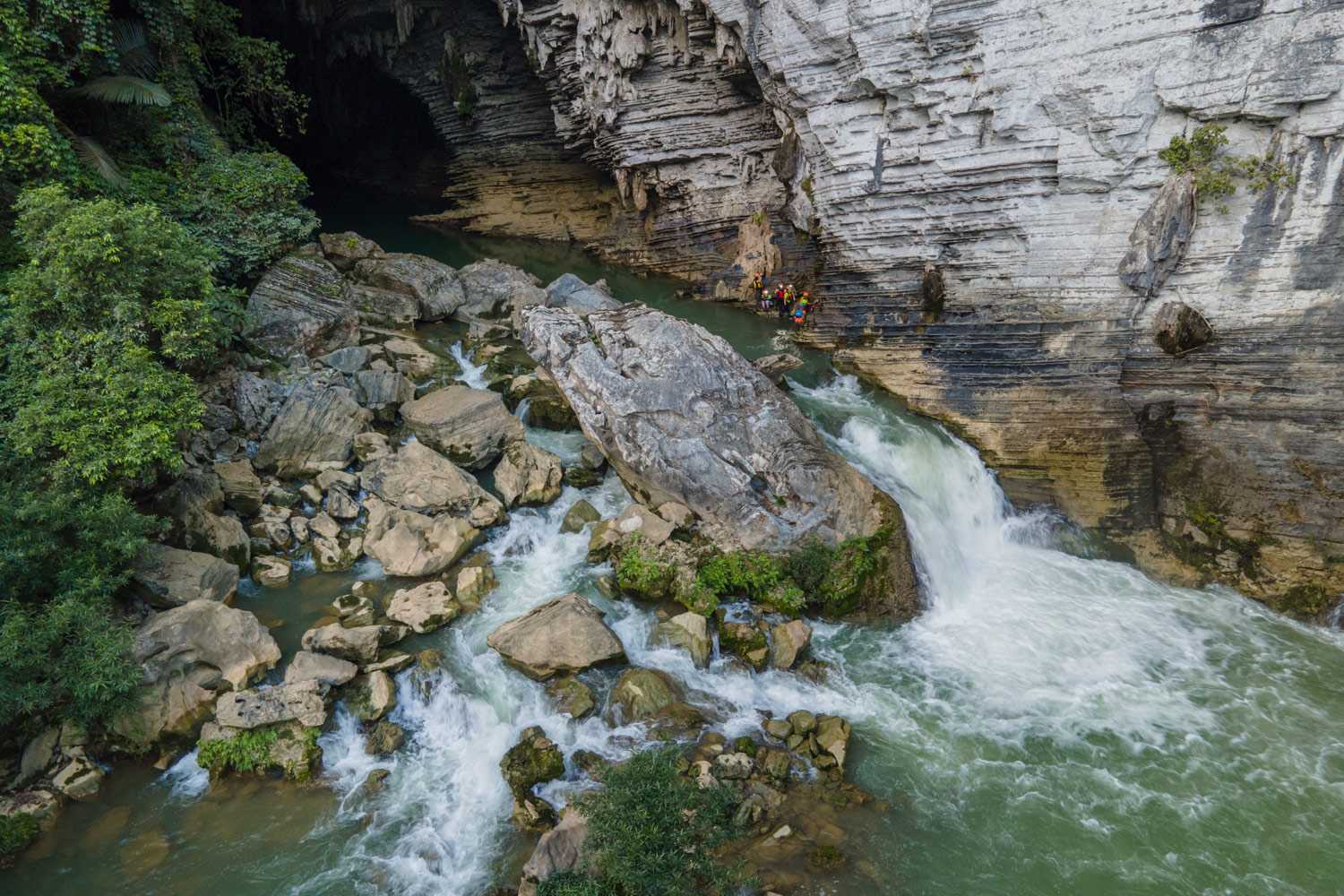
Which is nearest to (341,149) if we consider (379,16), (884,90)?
(379,16)

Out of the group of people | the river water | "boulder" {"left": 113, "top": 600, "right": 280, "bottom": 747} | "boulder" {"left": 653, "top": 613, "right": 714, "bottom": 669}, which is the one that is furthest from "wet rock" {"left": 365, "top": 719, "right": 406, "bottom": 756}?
the group of people

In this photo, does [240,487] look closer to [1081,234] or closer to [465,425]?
[465,425]

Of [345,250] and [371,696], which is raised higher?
[345,250]

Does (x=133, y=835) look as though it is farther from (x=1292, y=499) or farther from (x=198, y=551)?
(x=1292, y=499)

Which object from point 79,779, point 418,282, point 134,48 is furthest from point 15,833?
point 134,48

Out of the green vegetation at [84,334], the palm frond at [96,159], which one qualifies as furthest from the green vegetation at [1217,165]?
the palm frond at [96,159]

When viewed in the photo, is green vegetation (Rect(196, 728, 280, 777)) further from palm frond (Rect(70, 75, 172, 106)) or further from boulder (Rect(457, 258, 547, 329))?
palm frond (Rect(70, 75, 172, 106))
